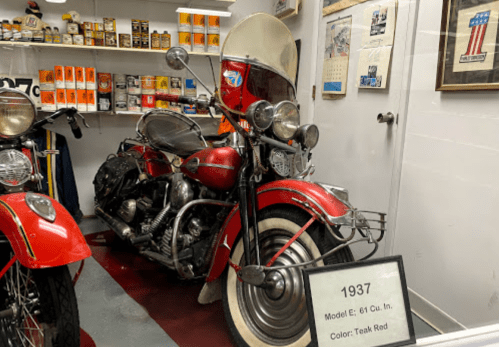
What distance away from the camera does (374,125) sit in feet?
7.06

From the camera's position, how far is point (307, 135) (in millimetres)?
1427

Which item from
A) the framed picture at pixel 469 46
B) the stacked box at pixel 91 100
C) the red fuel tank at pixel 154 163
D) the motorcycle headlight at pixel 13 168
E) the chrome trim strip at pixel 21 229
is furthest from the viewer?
the stacked box at pixel 91 100

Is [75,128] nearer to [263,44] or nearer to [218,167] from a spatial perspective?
[218,167]

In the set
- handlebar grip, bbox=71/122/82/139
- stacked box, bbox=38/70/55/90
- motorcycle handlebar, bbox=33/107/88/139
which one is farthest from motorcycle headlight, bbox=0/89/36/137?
stacked box, bbox=38/70/55/90

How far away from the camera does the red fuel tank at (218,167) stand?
5.59 feet

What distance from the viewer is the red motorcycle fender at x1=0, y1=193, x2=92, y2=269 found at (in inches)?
45.2

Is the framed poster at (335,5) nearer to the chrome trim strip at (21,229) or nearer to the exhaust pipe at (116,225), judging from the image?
the exhaust pipe at (116,225)

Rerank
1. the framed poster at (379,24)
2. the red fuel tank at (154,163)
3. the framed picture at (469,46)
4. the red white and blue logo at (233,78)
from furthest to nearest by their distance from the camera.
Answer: the red fuel tank at (154,163)
the framed poster at (379,24)
the red white and blue logo at (233,78)
the framed picture at (469,46)

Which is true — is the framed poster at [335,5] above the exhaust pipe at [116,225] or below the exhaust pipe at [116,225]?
above

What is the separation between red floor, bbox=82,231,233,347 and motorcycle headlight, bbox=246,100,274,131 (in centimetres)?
A: 94

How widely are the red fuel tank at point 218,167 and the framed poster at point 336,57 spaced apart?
39.2 inches

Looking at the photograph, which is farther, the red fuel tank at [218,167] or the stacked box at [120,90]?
the stacked box at [120,90]

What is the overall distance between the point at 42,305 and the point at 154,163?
1.14 m

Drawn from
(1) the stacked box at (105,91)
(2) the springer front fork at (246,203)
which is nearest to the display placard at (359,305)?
(2) the springer front fork at (246,203)
